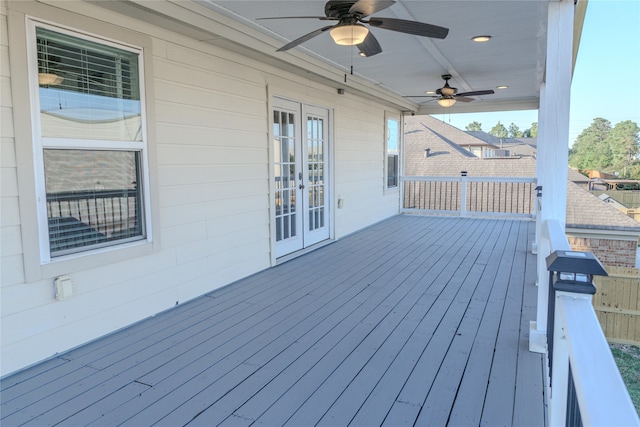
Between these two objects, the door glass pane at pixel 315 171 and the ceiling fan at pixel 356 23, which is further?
the door glass pane at pixel 315 171

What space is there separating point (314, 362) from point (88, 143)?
7.27 feet

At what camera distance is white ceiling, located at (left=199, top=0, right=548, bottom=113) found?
140 inches

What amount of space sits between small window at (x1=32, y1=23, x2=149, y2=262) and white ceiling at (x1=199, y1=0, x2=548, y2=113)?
103 centimetres

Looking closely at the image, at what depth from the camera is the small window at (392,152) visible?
940cm

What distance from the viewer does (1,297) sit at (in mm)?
2561

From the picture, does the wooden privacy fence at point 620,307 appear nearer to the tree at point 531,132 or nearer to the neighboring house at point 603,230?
the neighboring house at point 603,230

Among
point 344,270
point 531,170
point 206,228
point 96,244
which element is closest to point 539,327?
point 344,270

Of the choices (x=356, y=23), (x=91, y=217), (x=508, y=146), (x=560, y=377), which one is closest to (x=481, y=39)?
(x=356, y=23)

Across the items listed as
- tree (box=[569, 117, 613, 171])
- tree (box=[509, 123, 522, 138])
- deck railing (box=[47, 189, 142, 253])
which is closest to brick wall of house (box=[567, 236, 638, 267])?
deck railing (box=[47, 189, 142, 253])

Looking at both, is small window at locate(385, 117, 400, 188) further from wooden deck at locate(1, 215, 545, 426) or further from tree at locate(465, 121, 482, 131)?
tree at locate(465, 121, 482, 131)

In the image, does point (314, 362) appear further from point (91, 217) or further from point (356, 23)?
point (356, 23)

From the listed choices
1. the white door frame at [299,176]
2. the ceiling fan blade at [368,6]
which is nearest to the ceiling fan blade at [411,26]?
the ceiling fan blade at [368,6]

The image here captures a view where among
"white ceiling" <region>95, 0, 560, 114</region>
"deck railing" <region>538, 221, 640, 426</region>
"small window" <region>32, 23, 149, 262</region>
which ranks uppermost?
"white ceiling" <region>95, 0, 560, 114</region>

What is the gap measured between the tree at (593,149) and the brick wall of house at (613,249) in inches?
747
